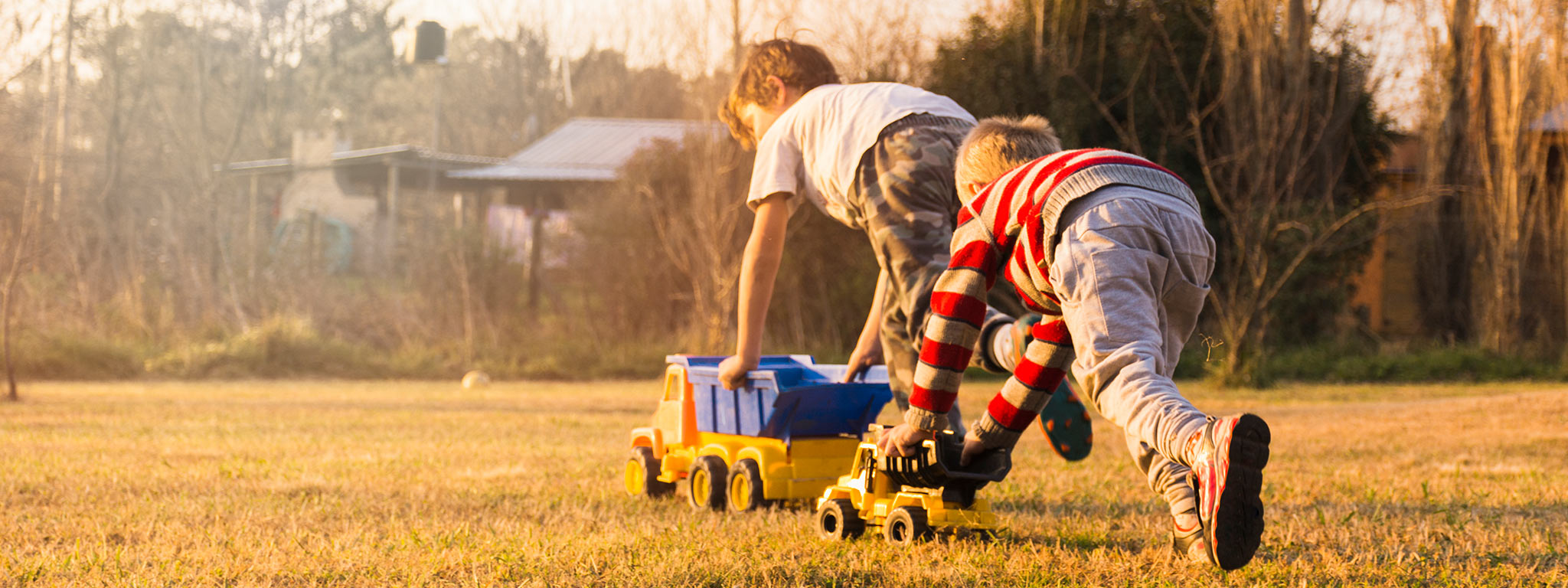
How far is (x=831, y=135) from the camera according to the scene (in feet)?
12.3

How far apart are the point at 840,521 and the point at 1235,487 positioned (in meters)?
1.38

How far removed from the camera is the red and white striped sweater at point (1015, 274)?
2711 mm

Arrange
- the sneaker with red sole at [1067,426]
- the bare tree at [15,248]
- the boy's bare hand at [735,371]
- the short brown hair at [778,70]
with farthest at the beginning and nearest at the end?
the bare tree at [15,248]
the short brown hair at [778,70]
the boy's bare hand at [735,371]
the sneaker with red sole at [1067,426]

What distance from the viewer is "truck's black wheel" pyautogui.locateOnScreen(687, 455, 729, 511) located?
409 cm

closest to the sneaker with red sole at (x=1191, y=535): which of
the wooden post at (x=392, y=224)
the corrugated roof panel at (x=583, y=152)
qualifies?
the corrugated roof panel at (x=583, y=152)

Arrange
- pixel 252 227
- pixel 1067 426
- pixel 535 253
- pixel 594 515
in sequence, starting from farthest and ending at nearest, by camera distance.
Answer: pixel 252 227
pixel 535 253
pixel 594 515
pixel 1067 426

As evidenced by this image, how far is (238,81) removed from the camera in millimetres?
30984

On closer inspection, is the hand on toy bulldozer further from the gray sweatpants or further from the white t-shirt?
the white t-shirt

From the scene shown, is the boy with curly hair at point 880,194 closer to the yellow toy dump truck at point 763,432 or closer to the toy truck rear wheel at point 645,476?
the yellow toy dump truck at point 763,432

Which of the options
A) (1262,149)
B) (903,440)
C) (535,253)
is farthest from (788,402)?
(535,253)

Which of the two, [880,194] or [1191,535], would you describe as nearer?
[1191,535]

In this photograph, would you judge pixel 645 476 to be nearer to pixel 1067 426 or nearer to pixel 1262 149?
pixel 1067 426

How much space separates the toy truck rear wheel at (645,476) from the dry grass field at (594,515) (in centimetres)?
9

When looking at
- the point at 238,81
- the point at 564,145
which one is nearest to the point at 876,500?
the point at 564,145
